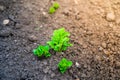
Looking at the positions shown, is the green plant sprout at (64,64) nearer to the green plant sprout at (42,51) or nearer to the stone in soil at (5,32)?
the green plant sprout at (42,51)

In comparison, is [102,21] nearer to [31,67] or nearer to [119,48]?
[119,48]

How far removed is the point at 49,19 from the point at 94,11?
0.89 m

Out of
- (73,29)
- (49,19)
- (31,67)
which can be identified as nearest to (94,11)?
(73,29)

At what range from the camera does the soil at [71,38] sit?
316cm

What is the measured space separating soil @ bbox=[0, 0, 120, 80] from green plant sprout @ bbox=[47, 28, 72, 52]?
0.12 m

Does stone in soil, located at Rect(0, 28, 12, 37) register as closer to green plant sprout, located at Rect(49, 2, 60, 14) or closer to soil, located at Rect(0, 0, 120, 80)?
soil, located at Rect(0, 0, 120, 80)

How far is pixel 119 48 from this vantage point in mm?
3473

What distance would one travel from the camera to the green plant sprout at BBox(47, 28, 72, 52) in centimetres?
319

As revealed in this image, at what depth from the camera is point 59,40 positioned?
323 centimetres

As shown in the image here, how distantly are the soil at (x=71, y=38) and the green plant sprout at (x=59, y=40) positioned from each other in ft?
0.39

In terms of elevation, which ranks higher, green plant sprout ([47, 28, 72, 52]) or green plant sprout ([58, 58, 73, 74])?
green plant sprout ([47, 28, 72, 52])

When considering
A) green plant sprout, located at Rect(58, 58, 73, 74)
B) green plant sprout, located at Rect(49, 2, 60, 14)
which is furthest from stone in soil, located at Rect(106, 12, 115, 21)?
green plant sprout, located at Rect(58, 58, 73, 74)

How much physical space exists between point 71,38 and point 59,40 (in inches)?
15.3

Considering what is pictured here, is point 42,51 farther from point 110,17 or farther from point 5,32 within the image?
point 110,17
